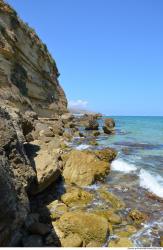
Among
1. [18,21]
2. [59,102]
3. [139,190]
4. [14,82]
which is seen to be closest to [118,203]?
[139,190]

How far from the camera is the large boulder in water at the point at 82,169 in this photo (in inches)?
544

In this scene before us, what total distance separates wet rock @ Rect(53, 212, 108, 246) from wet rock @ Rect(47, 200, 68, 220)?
637mm

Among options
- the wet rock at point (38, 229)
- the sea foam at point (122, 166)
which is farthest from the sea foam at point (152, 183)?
the wet rock at point (38, 229)

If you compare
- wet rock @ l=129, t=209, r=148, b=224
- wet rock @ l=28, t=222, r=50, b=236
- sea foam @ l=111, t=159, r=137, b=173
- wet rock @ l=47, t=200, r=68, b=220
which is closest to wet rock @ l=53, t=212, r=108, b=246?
wet rock @ l=28, t=222, r=50, b=236

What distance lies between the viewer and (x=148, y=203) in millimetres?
11664

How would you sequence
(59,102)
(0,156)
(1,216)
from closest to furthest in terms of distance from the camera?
(1,216) < (0,156) < (59,102)

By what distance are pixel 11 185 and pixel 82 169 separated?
8750 mm

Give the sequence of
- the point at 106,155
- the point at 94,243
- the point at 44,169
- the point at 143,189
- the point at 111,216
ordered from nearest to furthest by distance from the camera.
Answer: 1. the point at 94,243
2. the point at 111,216
3. the point at 44,169
4. the point at 143,189
5. the point at 106,155

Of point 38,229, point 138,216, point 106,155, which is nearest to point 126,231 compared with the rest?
point 138,216

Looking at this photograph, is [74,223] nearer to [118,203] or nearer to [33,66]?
[118,203]

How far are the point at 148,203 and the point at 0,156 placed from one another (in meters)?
7.83

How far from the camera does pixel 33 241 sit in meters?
7.59

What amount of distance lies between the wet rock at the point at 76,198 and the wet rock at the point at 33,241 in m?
3.25

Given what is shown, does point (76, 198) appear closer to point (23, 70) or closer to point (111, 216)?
point (111, 216)
